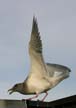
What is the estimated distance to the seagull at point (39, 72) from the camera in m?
10.9

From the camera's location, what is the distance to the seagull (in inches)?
428

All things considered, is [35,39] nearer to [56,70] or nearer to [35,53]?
[35,53]

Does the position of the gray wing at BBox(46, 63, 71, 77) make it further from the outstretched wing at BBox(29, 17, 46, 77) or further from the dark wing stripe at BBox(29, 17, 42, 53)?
the dark wing stripe at BBox(29, 17, 42, 53)

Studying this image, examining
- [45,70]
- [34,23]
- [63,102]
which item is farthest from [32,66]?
[63,102]

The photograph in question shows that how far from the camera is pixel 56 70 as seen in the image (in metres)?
11.0

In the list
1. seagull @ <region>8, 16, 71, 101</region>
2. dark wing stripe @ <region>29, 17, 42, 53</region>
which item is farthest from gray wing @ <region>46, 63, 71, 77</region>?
dark wing stripe @ <region>29, 17, 42, 53</region>

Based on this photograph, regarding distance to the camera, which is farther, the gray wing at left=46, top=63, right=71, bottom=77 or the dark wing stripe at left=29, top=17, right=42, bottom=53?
the dark wing stripe at left=29, top=17, right=42, bottom=53

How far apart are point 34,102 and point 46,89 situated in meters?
0.50

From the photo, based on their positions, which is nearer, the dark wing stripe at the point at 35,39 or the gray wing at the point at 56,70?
the gray wing at the point at 56,70

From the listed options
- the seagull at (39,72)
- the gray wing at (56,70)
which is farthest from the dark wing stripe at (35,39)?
the gray wing at (56,70)

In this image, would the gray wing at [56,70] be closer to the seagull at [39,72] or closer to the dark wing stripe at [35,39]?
the seagull at [39,72]

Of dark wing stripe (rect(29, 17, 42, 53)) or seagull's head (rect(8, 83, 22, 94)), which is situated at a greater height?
dark wing stripe (rect(29, 17, 42, 53))

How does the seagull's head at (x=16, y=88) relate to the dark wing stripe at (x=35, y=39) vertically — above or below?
below

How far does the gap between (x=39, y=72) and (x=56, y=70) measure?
1.57ft
